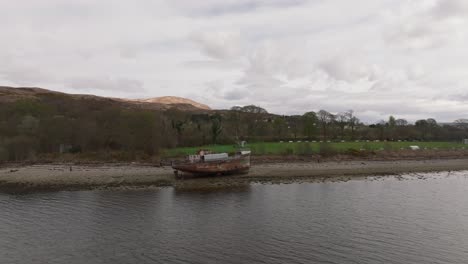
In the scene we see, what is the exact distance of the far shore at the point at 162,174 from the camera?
1853 inches

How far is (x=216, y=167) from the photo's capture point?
50969 mm

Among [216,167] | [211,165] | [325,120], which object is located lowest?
[216,167]

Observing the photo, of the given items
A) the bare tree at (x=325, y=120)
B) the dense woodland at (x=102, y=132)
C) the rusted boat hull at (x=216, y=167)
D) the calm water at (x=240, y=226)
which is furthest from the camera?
the bare tree at (x=325, y=120)

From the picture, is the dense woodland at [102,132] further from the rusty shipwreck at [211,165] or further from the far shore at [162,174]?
the rusty shipwreck at [211,165]

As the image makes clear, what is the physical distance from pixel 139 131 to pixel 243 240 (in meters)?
45.2

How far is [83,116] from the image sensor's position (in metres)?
74.4

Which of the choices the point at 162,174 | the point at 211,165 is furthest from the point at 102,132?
the point at 211,165

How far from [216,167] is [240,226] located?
24613 mm

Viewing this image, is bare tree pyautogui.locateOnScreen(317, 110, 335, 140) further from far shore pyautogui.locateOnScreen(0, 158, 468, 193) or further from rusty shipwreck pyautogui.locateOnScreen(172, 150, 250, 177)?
rusty shipwreck pyautogui.locateOnScreen(172, 150, 250, 177)

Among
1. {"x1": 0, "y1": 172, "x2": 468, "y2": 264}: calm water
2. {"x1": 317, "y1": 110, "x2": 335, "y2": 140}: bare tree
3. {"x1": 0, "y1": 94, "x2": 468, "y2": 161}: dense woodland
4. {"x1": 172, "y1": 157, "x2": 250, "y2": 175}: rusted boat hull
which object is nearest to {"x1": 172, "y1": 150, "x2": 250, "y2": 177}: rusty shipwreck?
{"x1": 172, "y1": 157, "x2": 250, "y2": 175}: rusted boat hull

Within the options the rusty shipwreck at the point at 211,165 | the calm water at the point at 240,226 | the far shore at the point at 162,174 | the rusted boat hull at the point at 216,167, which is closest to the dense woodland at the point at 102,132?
the far shore at the point at 162,174

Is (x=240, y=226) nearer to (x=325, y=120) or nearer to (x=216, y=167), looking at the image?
(x=216, y=167)

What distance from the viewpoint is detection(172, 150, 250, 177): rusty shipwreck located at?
5000cm

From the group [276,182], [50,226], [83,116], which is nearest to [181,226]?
[50,226]
